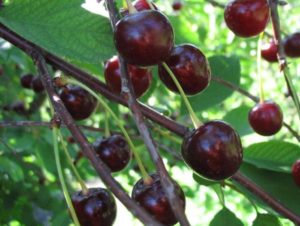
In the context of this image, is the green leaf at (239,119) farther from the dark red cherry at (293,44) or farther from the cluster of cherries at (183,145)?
the cluster of cherries at (183,145)

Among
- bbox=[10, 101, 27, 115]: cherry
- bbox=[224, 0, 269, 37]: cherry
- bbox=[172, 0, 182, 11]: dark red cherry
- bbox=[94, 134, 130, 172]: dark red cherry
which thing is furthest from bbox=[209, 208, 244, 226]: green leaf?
bbox=[172, 0, 182, 11]: dark red cherry

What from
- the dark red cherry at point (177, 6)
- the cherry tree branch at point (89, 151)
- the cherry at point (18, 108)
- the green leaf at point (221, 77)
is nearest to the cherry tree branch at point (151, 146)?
the cherry tree branch at point (89, 151)

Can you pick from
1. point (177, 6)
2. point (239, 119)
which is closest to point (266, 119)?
point (239, 119)

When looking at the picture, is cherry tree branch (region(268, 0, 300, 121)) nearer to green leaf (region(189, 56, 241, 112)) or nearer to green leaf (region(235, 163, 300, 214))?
green leaf (region(235, 163, 300, 214))

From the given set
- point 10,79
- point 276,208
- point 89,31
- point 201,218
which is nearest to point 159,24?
point 89,31

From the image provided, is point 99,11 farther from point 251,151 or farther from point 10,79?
point 10,79
